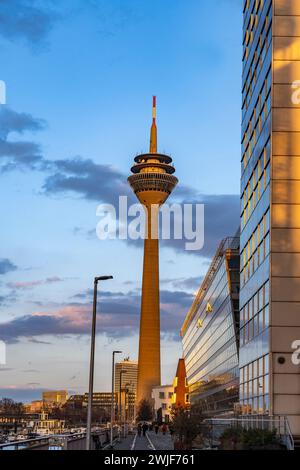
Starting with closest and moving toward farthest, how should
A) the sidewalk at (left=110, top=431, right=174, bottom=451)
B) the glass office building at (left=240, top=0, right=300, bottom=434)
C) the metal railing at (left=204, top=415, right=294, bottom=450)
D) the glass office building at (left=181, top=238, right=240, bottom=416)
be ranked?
the metal railing at (left=204, top=415, right=294, bottom=450)
the glass office building at (left=240, top=0, right=300, bottom=434)
the sidewalk at (left=110, top=431, right=174, bottom=451)
the glass office building at (left=181, top=238, right=240, bottom=416)

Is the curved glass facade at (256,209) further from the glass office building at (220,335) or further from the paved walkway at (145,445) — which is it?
the glass office building at (220,335)

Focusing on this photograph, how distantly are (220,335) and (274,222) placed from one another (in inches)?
2047

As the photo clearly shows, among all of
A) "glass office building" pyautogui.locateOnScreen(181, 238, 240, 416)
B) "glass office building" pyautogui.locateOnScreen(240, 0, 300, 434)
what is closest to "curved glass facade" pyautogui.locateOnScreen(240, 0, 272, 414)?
"glass office building" pyautogui.locateOnScreen(240, 0, 300, 434)

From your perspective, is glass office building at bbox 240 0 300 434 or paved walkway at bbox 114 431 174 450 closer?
glass office building at bbox 240 0 300 434

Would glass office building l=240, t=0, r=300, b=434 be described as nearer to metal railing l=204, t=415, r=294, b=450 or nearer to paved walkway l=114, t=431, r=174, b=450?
metal railing l=204, t=415, r=294, b=450

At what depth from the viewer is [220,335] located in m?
92.6

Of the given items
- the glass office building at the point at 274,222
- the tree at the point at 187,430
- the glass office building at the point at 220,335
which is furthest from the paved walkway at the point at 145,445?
the glass office building at the point at 274,222

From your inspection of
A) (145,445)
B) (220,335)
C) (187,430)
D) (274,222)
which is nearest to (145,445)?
(145,445)

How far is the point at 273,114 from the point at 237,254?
39993 mm

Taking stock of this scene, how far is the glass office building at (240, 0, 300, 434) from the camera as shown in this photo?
40.6 m

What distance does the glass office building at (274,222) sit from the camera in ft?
133

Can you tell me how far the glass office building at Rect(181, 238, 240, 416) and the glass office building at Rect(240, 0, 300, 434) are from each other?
96.4ft

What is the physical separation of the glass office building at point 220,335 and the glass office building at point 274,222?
29374 millimetres

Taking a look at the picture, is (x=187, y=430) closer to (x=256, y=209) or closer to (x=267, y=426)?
(x=267, y=426)
